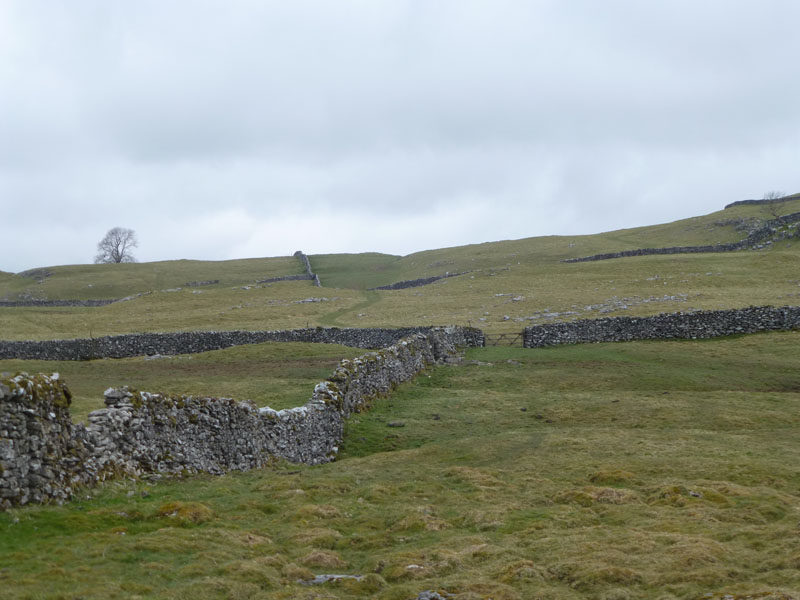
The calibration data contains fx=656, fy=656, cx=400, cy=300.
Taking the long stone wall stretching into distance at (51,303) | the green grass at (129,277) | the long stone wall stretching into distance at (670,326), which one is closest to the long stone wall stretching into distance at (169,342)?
the long stone wall stretching into distance at (670,326)

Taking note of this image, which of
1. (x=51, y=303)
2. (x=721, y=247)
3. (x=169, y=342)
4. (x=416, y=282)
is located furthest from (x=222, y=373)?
(x=721, y=247)

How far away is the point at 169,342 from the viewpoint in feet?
191

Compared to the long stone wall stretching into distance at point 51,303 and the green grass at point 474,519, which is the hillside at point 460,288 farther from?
the green grass at point 474,519

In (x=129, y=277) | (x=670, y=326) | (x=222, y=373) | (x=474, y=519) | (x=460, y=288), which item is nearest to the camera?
(x=474, y=519)

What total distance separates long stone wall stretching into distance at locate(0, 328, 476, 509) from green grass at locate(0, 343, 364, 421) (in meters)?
5.29

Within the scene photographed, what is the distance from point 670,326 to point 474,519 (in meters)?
42.8

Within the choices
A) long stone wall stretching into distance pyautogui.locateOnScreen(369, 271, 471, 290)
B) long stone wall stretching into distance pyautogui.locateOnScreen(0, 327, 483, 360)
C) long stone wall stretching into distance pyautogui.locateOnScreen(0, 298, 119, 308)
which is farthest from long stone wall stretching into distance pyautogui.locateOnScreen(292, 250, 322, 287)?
long stone wall stretching into distance pyautogui.locateOnScreen(0, 327, 483, 360)

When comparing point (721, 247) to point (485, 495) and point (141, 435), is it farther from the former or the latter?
point (141, 435)

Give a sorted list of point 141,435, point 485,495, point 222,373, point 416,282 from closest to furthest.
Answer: point 141,435
point 485,495
point 222,373
point 416,282

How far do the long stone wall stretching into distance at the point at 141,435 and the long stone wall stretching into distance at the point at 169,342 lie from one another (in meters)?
28.6

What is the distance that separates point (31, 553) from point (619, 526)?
10.4 metres

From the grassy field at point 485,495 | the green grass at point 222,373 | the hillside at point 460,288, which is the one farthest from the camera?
the hillside at point 460,288

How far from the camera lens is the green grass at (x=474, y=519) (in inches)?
374

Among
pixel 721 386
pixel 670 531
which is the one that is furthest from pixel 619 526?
pixel 721 386
